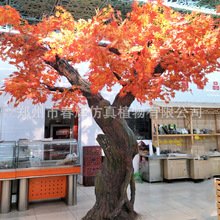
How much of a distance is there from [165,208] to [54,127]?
377 centimetres

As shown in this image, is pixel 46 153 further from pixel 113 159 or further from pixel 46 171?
pixel 113 159

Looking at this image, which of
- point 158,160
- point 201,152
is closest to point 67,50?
point 158,160

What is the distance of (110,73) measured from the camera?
7.61 ft

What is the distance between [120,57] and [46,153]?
117 inches

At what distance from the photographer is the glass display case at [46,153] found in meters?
4.22

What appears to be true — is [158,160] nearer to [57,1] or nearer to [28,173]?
[28,173]

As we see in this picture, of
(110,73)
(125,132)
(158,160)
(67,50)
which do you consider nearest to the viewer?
(110,73)

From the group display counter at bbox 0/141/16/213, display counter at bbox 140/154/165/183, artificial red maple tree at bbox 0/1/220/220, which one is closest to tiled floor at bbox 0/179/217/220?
display counter at bbox 0/141/16/213

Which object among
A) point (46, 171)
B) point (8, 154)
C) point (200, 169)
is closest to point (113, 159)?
point (46, 171)

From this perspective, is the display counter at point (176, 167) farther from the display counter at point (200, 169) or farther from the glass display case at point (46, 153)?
the glass display case at point (46, 153)

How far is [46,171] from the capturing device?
4094 millimetres

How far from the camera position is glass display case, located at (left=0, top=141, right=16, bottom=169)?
3.99 metres

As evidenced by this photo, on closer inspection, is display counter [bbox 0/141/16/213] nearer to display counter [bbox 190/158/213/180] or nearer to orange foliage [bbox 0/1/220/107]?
orange foliage [bbox 0/1/220/107]

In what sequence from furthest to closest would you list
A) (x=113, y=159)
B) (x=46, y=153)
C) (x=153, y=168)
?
(x=153, y=168) < (x=46, y=153) < (x=113, y=159)
